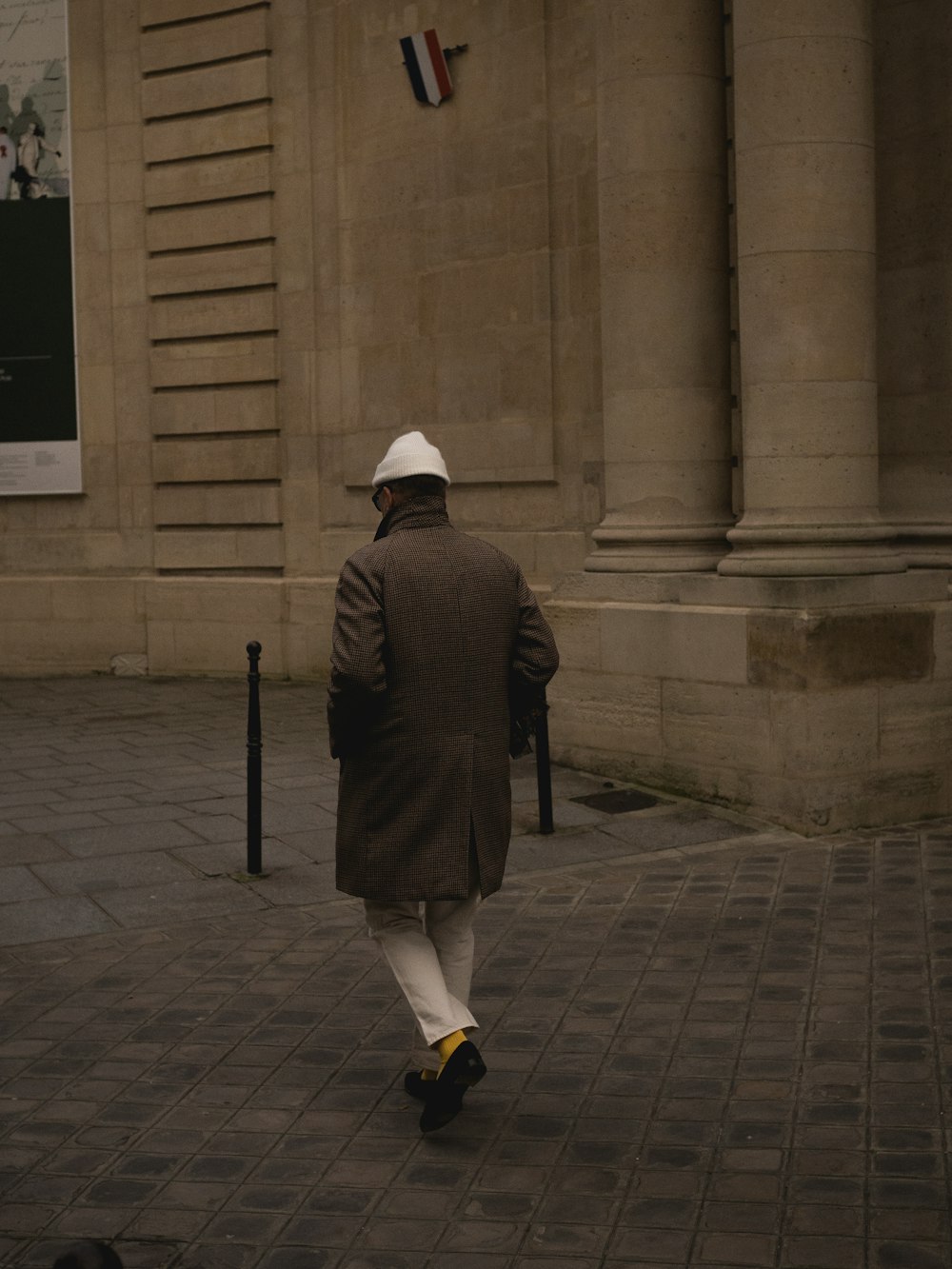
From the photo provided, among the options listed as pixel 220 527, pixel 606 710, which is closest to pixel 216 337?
pixel 220 527

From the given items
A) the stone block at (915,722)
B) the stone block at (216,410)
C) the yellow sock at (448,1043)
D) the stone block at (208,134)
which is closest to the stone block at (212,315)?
the stone block at (216,410)

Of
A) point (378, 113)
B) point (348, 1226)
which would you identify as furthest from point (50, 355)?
point (348, 1226)

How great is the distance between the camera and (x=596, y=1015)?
557 centimetres

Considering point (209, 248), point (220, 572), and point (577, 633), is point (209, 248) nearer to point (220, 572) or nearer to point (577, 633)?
point (220, 572)

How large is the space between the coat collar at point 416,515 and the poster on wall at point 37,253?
11.7 meters

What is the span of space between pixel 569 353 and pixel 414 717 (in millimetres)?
8247

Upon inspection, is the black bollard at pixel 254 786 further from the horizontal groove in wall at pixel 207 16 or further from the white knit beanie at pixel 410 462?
the horizontal groove in wall at pixel 207 16

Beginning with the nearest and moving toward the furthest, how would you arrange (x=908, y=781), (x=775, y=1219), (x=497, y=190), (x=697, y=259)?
(x=775, y=1219) < (x=908, y=781) < (x=697, y=259) < (x=497, y=190)

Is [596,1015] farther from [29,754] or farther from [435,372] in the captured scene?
[435,372]

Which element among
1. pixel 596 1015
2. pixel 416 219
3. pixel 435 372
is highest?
pixel 416 219

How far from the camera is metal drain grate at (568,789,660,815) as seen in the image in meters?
8.96

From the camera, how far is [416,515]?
480 centimetres

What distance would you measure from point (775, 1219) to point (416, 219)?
1088cm

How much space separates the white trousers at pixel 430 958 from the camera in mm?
4617
